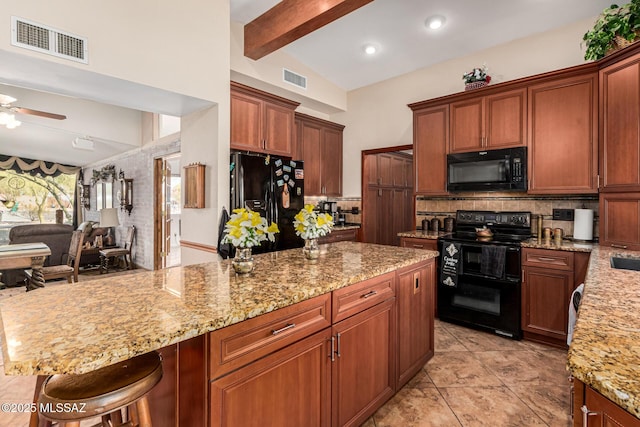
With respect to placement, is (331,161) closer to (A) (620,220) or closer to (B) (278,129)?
(B) (278,129)

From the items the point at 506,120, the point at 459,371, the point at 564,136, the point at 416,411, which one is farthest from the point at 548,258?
the point at 416,411

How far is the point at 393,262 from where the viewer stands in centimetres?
196

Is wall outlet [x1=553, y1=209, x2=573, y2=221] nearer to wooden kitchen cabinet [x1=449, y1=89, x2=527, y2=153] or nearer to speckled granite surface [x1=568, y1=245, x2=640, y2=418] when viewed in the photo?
wooden kitchen cabinet [x1=449, y1=89, x2=527, y2=153]

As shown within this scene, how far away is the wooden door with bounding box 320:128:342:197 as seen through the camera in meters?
4.99

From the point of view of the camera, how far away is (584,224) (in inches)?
119

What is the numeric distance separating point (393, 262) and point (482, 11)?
119 inches

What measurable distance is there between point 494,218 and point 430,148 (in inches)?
44.3

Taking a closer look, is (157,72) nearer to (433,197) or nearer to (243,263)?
(243,263)

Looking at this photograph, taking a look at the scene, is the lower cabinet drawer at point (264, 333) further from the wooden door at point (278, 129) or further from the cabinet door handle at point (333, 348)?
the wooden door at point (278, 129)

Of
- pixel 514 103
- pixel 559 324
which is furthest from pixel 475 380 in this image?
pixel 514 103

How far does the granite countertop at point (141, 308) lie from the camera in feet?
2.72

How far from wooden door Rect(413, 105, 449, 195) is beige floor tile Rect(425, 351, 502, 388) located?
1.85 meters

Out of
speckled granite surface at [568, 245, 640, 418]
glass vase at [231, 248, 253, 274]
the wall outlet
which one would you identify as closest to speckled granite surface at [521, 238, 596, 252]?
the wall outlet

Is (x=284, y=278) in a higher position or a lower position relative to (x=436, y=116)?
lower
